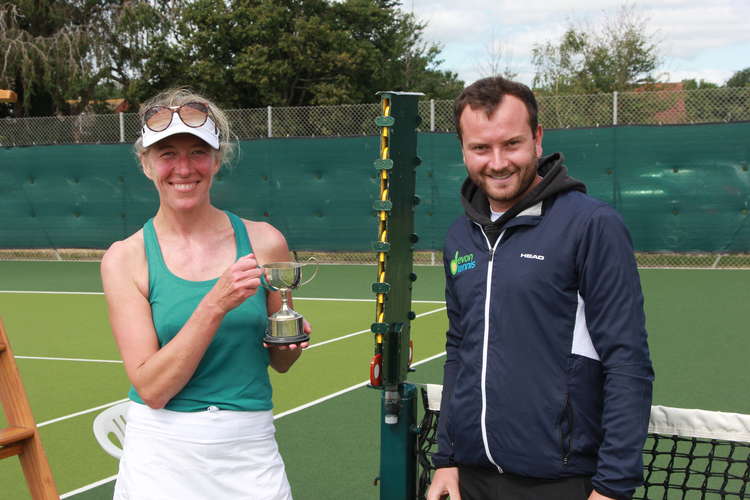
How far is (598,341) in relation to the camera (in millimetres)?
2062

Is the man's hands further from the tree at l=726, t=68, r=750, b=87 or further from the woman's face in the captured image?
the tree at l=726, t=68, r=750, b=87

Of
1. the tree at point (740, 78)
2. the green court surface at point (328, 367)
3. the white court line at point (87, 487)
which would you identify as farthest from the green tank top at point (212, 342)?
the tree at point (740, 78)

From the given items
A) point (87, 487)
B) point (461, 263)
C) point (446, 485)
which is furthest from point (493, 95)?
point (87, 487)

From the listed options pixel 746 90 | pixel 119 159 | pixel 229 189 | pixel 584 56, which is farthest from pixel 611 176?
pixel 584 56

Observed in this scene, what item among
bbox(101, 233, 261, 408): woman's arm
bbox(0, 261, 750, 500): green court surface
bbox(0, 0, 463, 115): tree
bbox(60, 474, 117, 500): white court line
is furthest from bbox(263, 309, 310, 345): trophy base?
bbox(0, 0, 463, 115): tree

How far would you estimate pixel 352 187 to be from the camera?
1402 cm

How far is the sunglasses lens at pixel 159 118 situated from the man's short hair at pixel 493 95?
774 millimetres

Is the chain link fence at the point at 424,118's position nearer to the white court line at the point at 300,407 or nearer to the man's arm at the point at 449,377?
the white court line at the point at 300,407

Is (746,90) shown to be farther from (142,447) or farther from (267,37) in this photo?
(267,37)

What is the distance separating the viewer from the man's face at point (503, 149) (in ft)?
7.25

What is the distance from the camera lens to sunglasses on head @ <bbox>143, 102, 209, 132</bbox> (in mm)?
2264

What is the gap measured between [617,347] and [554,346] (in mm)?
159

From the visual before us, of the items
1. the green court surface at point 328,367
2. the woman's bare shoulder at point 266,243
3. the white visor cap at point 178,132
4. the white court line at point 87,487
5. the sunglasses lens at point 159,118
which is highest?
the sunglasses lens at point 159,118

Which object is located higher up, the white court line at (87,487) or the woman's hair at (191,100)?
the woman's hair at (191,100)
